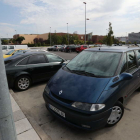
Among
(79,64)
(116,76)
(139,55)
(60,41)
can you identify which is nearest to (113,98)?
(116,76)

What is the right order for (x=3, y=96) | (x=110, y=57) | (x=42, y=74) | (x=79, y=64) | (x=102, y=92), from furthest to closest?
1. (x=42, y=74)
2. (x=79, y=64)
3. (x=110, y=57)
4. (x=102, y=92)
5. (x=3, y=96)

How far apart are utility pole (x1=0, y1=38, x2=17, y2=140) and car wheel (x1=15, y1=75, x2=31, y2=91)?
306 centimetres

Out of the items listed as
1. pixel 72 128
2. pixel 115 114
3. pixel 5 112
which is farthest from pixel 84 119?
pixel 5 112

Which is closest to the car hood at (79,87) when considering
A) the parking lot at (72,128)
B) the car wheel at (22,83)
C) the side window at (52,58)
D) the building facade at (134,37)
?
the parking lot at (72,128)

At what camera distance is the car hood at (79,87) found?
2.27 m

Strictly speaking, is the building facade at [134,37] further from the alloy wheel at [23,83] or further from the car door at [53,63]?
the alloy wheel at [23,83]

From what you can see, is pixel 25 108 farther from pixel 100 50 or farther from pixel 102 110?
pixel 100 50

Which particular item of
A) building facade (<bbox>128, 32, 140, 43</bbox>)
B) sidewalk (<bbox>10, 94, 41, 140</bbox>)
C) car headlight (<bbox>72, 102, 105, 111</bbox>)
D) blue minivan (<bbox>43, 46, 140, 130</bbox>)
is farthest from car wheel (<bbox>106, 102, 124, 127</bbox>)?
building facade (<bbox>128, 32, 140, 43</bbox>)

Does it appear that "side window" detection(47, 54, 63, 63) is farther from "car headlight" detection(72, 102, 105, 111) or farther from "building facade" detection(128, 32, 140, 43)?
"building facade" detection(128, 32, 140, 43)

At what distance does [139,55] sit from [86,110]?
9.76ft

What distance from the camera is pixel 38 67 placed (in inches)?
194

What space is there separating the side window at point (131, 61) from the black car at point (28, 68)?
206 centimetres

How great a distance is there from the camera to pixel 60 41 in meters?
58.4

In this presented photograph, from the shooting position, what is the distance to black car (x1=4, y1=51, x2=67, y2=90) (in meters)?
4.41
